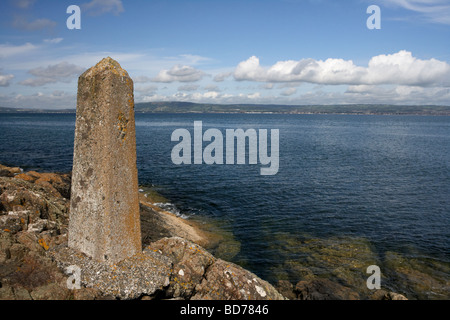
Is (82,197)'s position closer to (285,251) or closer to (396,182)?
(285,251)

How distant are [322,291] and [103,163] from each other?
10679mm

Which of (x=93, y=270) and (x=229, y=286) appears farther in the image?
(x=229, y=286)

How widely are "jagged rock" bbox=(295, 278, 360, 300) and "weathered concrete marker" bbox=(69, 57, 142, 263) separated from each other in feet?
27.8

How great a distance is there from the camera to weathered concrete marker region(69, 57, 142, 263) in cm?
783

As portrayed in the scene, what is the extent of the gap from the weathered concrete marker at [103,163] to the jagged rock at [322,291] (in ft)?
27.8

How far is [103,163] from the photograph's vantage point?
310 inches

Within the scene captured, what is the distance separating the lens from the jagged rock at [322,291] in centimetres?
1321

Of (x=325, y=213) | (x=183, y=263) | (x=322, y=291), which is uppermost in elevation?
(x=183, y=263)

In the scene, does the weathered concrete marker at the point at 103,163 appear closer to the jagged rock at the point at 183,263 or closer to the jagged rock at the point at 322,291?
the jagged rock at the point at 183,263

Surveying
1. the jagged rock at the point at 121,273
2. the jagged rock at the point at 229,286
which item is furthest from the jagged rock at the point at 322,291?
the jagged rock at the point at 121,273

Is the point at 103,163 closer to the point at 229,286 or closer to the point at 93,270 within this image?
the point at 93,270

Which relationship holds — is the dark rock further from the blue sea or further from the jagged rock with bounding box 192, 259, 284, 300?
the jagged rock with bounding box 192, 259, 284, 300

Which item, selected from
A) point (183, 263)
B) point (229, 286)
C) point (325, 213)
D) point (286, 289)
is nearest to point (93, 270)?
point (183, 263)

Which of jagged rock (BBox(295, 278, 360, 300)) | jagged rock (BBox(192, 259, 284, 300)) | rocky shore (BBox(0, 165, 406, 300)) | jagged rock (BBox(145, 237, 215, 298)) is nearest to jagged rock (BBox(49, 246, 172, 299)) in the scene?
rocky shore (BBox(0, 165, 406, 300))
